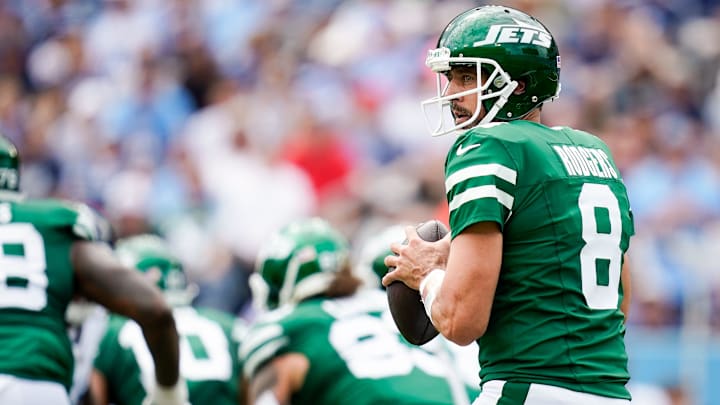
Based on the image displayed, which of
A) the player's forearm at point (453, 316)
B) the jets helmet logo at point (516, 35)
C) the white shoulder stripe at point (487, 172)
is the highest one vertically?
the jets helmet logo at point (516, 35)

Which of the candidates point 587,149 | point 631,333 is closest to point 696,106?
point 631,333

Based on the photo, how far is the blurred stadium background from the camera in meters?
10.2

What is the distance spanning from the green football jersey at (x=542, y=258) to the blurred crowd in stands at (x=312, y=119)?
5879 mm

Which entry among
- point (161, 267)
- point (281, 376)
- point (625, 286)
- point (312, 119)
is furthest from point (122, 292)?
point (312, 119)

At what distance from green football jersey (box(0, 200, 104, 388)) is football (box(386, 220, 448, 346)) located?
5.57 feet

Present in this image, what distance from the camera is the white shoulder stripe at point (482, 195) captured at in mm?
3543

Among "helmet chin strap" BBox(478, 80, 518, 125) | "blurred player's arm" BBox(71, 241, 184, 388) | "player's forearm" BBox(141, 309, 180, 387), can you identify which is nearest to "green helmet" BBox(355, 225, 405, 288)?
"player's forearm" BBox(141, 309, 180, 387)

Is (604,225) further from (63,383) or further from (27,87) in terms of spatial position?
(27,87)

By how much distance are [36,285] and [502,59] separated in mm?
2182

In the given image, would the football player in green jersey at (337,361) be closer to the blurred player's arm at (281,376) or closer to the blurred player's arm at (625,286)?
the blurred player's arm at (281,376)

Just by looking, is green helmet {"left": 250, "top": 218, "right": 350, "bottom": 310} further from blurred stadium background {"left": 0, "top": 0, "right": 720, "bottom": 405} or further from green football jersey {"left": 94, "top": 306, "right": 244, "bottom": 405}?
blurred stadium background {"left": 0, "top": 0, "right": 720, "bottom": 405}

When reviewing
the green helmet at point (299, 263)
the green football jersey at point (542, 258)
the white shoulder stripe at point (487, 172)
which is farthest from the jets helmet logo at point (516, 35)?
the green helmet at point (299, 263)

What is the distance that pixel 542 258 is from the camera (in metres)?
3.63

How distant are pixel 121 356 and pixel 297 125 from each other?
572 cm
